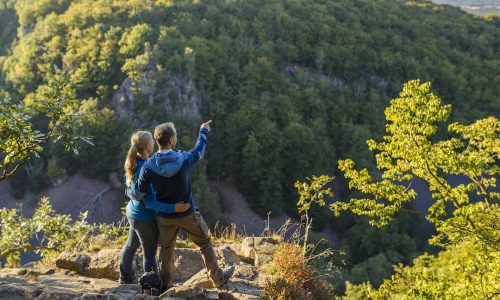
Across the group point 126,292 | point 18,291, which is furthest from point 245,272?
point 18,291

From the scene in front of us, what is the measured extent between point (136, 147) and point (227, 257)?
9.74 ft

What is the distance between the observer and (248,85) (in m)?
42.2

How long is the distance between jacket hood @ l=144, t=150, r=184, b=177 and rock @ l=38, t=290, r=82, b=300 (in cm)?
182

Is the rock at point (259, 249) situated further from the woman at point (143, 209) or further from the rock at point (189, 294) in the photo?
the woman at point (143, 209)

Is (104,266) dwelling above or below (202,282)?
below

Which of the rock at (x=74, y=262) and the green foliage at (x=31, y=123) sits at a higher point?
the green foliage at (x=31, y=123)

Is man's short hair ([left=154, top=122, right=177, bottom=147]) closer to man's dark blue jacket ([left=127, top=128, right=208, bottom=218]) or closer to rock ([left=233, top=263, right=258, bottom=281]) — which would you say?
man's dark blue jacket ([left=127, top=128, right=208, bottom=218])

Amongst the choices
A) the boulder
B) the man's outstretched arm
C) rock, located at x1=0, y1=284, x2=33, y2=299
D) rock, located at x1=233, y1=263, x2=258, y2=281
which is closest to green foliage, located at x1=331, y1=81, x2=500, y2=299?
rock, located at x1=233, y1=263, x2=258, y2=281

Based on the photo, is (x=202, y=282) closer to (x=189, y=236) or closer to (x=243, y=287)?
(x=243, y=287)

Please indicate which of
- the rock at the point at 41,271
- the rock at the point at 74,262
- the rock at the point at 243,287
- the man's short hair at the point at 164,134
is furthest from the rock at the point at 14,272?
the man's short hair at the point at 164,134

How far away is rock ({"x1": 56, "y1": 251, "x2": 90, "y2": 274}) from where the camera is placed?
7027 millimetres

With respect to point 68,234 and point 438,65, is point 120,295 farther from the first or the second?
point 438,65

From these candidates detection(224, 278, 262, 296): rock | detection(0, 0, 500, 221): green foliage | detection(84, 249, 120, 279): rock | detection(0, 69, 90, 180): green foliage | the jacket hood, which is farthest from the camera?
detection(0, 0, 500, 221): green foliage

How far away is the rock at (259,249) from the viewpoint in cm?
749
